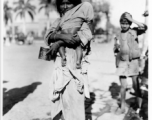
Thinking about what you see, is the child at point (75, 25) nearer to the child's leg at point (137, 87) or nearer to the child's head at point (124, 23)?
the child's head at point (124, 23)

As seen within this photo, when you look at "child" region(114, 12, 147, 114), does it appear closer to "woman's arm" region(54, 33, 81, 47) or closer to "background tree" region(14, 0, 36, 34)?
"woman's arm" region(54, 33, 81, 47)

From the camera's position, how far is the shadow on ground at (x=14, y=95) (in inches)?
199

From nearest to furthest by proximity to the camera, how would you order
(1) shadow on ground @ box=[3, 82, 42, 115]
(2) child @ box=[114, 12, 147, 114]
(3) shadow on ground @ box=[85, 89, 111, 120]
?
(2) child @ box=[114, 12, 147, 114] < (3) shadow on ground @ box=[85, 89, 111, 120] < (1) shadow on ground @ box=[3, 82, 42, 115]

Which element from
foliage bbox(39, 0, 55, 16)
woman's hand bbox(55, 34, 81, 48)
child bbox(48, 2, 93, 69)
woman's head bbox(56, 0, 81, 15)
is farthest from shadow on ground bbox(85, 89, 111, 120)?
foliage bbox(39, 0, 55, 16)

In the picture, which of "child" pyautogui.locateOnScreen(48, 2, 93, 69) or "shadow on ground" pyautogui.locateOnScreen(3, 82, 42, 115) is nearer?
"child" pyautogui.locateOnScreen(48, 2, 93, 69)

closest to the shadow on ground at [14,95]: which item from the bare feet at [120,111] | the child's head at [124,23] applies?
the bare feet at [120,111]

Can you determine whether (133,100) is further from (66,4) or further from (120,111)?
(66,4)

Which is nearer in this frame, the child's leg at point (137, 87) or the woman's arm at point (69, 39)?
the woman's arm at point (69, 39)

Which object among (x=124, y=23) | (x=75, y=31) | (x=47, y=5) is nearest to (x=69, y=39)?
(x=75, y=31)

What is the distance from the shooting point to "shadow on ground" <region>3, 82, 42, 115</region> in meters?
5.07

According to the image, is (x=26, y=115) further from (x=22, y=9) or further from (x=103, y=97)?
(x=22, y=9)

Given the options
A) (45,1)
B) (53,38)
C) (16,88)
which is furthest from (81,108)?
(45,1)

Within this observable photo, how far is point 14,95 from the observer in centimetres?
592

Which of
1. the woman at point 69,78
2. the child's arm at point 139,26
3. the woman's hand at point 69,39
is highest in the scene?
the child's arm at point 139,26
